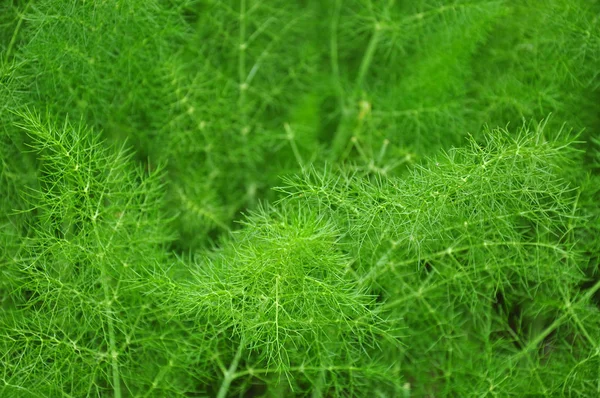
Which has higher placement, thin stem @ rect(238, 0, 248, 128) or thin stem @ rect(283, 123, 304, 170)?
thin stem @ rect(238, 0, 248, 128)

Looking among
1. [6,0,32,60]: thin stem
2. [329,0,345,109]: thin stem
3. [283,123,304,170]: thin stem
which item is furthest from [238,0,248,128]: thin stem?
[6,0,32,60]: thin stem

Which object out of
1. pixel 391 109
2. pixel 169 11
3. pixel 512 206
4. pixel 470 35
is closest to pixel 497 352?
pixel 512 206

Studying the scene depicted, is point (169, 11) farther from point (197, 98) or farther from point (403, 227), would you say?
point (403, 227)

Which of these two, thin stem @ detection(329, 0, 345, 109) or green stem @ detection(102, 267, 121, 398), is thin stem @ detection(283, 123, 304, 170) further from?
green stem @ detection(102, 267, 121, 398)

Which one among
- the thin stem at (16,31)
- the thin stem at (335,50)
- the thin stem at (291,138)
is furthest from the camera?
the thin stem at (335,50)

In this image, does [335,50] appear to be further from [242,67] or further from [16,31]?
[16,31]

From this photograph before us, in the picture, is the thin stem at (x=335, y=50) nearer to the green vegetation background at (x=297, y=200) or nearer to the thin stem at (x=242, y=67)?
the green vegetation background at (x=297, y=200)

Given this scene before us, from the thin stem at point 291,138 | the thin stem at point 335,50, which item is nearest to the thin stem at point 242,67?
the thin stem at point 291,138

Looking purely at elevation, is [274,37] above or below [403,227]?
above

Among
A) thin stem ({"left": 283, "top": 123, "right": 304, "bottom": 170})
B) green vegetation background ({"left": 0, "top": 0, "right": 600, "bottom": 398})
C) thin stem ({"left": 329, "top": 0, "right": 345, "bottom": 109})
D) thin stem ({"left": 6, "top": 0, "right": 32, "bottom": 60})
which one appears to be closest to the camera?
green vegetation background ({"left": 0, "top": 0, "right": 600, "bottom": 398})
